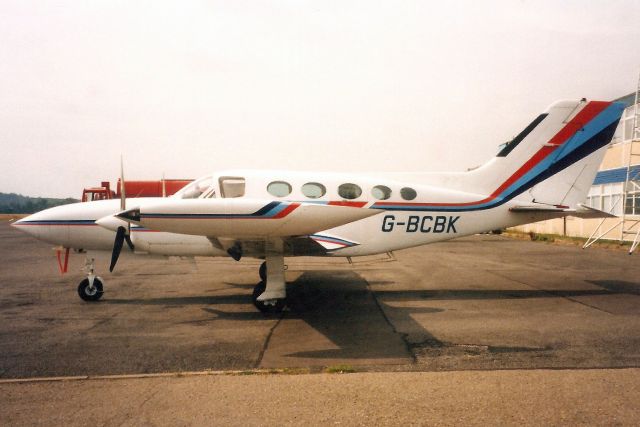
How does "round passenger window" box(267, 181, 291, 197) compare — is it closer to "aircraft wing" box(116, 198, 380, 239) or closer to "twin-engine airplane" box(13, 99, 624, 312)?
"twin-engine airplane" box(13, 99, 624, 312)

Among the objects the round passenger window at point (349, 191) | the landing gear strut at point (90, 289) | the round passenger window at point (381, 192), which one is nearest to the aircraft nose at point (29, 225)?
the landing gear strut at point (90, 289)

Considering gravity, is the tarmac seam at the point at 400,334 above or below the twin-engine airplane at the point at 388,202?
below

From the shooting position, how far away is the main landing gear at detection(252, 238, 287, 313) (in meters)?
8.24

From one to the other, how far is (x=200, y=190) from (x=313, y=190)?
2.47m

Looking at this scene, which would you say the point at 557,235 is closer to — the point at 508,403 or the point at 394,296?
the point at 394,296

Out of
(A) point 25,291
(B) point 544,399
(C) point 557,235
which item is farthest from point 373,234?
(C) point 557,235

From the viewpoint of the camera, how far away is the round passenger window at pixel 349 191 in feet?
31.4

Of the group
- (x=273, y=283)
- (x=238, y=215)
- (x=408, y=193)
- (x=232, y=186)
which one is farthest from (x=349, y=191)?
(x=238, y=215)

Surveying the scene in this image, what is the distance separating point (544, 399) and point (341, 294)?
6.42m

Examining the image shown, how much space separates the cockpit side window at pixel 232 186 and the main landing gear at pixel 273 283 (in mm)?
1572

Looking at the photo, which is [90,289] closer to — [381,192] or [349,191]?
[349,191]

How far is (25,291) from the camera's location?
10.7 m

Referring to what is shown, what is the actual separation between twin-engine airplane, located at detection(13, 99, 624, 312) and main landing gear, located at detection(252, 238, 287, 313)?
0.02 metres

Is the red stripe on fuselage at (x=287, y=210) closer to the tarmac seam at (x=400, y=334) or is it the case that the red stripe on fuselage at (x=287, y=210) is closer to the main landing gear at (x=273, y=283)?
the main landing gear at (x=273, y=283)
